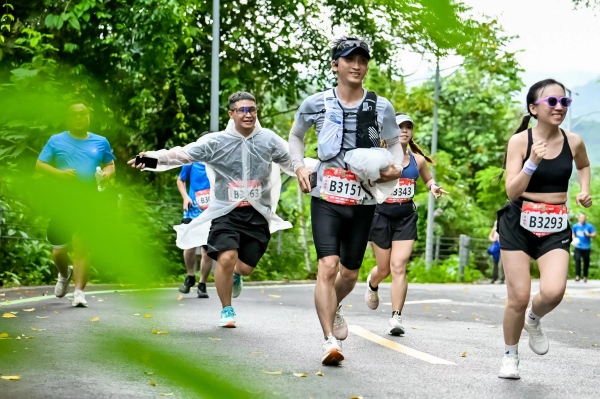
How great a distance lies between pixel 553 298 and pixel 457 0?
511cm

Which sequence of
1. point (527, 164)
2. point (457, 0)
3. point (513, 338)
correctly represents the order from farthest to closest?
point (513, 338)
point (527, 164)
point (457, 0)

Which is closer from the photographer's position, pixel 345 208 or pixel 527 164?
pixel 527 164

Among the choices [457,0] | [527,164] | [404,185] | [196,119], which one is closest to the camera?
[457,0]

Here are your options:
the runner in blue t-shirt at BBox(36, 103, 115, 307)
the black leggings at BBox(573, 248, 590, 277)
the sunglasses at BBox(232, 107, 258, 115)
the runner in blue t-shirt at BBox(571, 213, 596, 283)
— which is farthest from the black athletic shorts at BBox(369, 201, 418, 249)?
the black leggings at BBox(573, 248, 590, 277)

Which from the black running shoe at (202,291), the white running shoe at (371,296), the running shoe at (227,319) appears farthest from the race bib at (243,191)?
the black running shoe at (202,291)

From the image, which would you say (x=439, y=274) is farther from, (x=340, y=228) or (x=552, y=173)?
(x=552, y=173)

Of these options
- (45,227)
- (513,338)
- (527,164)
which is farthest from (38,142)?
(513,338)

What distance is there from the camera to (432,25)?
75 centimetres

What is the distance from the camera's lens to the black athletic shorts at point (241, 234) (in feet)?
27.5

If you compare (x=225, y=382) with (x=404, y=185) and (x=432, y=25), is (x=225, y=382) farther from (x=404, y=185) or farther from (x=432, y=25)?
(x=404, y=185)

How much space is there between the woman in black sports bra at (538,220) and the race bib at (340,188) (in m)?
0.88

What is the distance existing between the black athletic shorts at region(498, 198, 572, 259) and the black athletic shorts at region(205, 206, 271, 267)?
3.02m

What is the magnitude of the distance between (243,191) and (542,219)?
3.31 metres

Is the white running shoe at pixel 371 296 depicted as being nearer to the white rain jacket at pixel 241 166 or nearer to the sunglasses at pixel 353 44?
the white rain jacket at pixel 241 166
